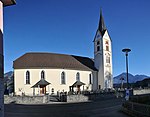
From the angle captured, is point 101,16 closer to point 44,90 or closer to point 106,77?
point 106,77

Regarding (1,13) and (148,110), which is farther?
(148,110)

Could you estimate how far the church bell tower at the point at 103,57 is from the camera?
60.2 m

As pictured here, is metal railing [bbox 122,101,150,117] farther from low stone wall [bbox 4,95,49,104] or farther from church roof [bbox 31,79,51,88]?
church roof [bbox 31,79,51,88]

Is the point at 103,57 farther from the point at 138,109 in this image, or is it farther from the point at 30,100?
the point at 138,109

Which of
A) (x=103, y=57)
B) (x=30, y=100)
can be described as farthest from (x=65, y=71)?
(x=30, y=100)

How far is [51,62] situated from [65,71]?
12.5ft

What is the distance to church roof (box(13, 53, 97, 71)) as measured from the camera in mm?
51275

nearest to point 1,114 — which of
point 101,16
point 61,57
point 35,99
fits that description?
point 35,99

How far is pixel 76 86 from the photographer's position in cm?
5478

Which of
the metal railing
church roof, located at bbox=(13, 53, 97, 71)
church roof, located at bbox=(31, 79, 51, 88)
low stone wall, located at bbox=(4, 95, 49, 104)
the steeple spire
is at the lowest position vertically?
low stone wall, located at bbox=(4, 95, 49, 104)

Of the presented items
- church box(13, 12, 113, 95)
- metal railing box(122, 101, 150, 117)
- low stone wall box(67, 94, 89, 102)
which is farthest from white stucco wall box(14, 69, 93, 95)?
metal railing box(122, 101, 150, 117)

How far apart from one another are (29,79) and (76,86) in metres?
11.2

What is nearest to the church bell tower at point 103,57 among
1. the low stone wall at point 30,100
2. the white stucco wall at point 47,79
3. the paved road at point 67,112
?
the white stucco wall at point 47,79

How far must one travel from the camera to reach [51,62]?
2131 inches
